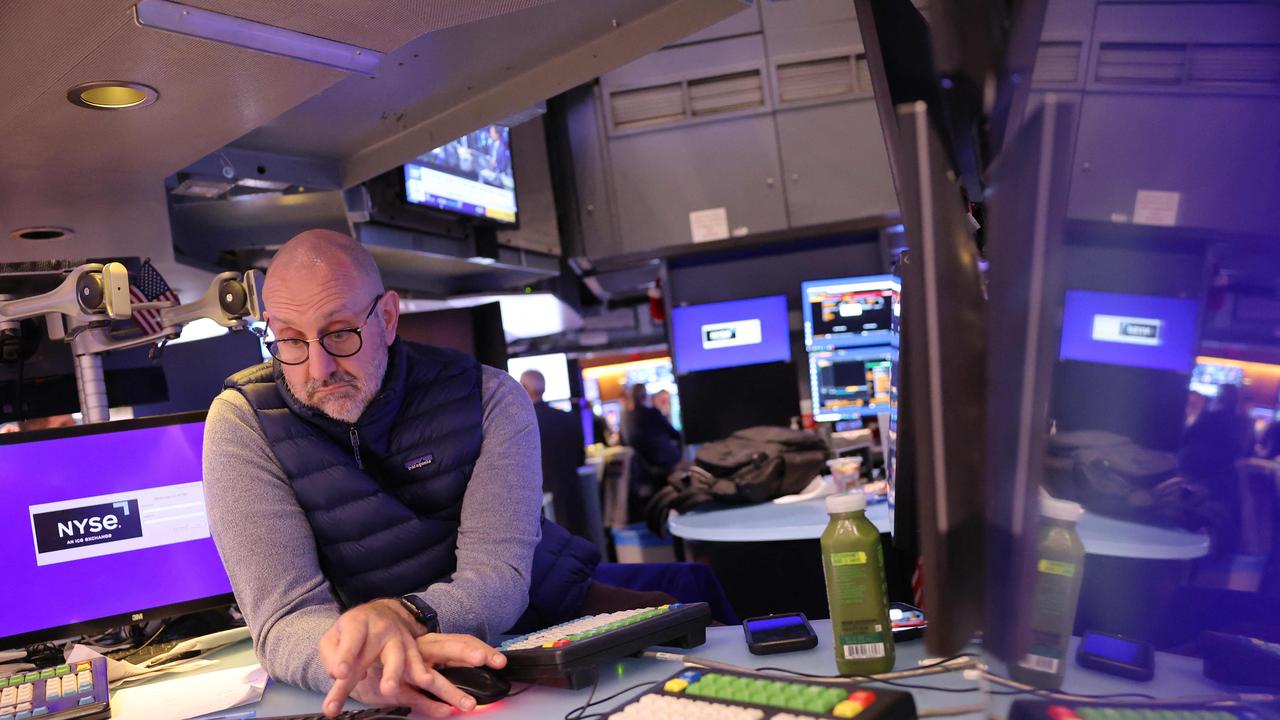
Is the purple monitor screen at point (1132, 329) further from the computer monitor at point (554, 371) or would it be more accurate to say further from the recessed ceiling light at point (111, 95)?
the computer monitor at point (554, 371)

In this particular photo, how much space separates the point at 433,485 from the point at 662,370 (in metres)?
17.3

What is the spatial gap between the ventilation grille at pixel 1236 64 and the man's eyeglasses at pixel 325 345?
1395mm

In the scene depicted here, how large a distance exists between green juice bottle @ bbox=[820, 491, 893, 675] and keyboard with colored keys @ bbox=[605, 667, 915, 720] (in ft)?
0.39

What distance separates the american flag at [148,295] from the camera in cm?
192

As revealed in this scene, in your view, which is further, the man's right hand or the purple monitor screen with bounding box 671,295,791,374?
the purple monitor screen with bounding box 671,295,791,374

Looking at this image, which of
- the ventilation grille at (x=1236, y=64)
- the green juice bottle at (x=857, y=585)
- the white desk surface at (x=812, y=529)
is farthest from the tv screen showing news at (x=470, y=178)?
the green juice bottle at (x=857, y=585)

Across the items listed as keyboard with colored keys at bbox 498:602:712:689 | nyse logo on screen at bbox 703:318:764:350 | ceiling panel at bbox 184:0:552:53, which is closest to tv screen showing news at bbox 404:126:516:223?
nyse logo on screen at bbox 703:318:764:350

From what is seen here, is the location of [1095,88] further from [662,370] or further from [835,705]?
[662,370]

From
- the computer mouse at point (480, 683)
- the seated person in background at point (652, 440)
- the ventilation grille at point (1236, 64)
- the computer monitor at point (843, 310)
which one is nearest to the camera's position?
the computer mouse at point (480, 683)

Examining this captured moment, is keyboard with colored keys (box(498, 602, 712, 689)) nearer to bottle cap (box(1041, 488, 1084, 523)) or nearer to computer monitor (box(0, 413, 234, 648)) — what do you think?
bottle cap (box(1041, 488, 1084, 523))

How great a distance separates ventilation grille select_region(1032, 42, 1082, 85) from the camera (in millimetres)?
1298

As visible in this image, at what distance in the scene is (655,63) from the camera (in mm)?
4832

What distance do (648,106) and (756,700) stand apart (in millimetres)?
4377

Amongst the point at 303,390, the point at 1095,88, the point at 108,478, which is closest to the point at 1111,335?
the point at 1095,88
